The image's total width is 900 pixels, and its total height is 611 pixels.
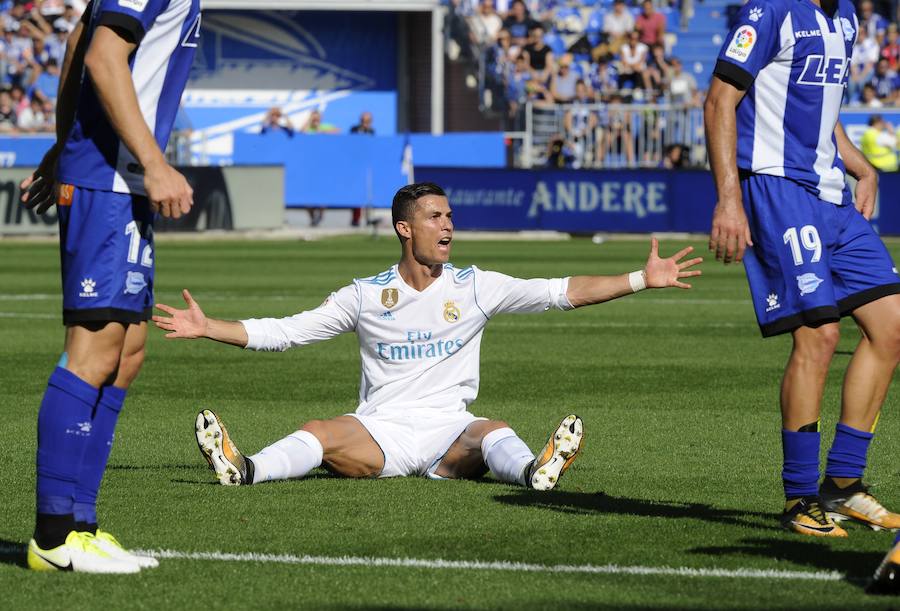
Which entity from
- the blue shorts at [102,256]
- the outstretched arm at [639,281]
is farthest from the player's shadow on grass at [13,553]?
the outstretched arm at [639,281]

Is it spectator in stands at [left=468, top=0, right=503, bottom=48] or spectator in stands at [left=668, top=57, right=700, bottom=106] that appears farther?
spectator in stands at [left=468, top=0, right=503, bottom=48]

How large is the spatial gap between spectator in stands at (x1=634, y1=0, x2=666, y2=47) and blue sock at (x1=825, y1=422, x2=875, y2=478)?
33.4 m

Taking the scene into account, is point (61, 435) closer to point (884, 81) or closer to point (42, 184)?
point (42, 184)

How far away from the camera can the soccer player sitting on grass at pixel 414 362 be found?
6.89m

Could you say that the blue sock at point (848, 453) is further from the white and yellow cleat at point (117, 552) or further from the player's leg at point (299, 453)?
the white and yellow cleat at point (117, 552)

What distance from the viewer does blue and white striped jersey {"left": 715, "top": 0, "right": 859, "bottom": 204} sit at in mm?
5969

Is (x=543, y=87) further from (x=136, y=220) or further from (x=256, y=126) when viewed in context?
(x=136, y=220)

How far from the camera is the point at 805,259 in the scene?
593cm

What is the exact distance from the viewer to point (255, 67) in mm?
47906

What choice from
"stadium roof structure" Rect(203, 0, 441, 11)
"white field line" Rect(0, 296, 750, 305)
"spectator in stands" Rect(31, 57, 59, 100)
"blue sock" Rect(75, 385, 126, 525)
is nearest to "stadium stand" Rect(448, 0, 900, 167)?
"stadium roof structure" Rect(203, 0, 441, 11)

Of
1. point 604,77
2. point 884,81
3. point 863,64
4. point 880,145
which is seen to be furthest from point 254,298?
point 863,64

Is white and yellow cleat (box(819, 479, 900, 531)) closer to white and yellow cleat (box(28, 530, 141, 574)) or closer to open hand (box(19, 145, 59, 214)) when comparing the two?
white and yellow cleat (box(28, 530, 141, 574))

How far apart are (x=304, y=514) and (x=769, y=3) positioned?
8.37 ft

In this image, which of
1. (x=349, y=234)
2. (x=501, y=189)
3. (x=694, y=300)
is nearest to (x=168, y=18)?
(x=694, y=300)
